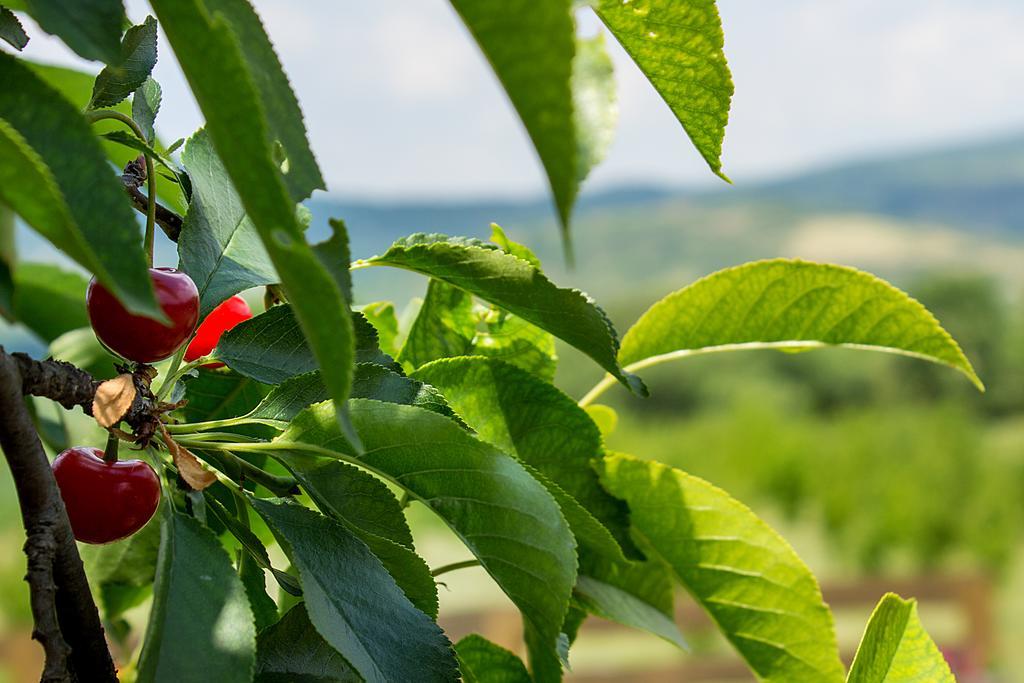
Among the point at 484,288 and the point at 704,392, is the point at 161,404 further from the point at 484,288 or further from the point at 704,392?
the point at 704,392

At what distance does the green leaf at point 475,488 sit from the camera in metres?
0.23

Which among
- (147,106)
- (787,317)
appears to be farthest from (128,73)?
(787,317)

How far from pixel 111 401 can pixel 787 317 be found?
0.23 meters

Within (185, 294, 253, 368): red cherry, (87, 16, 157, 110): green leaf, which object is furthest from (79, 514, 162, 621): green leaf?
(87, 16, 157, 110): green leaf

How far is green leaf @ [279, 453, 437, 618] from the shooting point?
234mm

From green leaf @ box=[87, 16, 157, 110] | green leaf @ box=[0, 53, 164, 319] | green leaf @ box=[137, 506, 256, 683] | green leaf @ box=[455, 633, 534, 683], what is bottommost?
green leaf @ box=[455, 633, 534, 683]

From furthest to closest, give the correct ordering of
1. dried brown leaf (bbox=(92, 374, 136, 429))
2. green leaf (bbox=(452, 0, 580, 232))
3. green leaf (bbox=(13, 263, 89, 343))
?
green leaf (bbox=(13, 263, 89, 343)) → dried brown leaf (bbox=(92, 374, 136, 429)) → green leaf (bbox=(452, 0, 580, 232))

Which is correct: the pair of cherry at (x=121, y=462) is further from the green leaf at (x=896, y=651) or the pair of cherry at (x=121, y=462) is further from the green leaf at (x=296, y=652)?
the green leaf at (x=896, y=651)

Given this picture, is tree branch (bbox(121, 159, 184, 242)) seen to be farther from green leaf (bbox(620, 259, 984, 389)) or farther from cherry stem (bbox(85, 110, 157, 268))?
green leaf (bbox(620, 259, 984, 389))

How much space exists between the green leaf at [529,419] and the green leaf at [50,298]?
0.34 metres

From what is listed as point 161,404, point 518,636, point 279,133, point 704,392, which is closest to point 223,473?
point 161,404

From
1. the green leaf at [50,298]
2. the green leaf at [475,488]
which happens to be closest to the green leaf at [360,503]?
the green leaf at [475,488]

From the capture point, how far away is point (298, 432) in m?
0.23

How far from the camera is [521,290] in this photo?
26 centimetres
